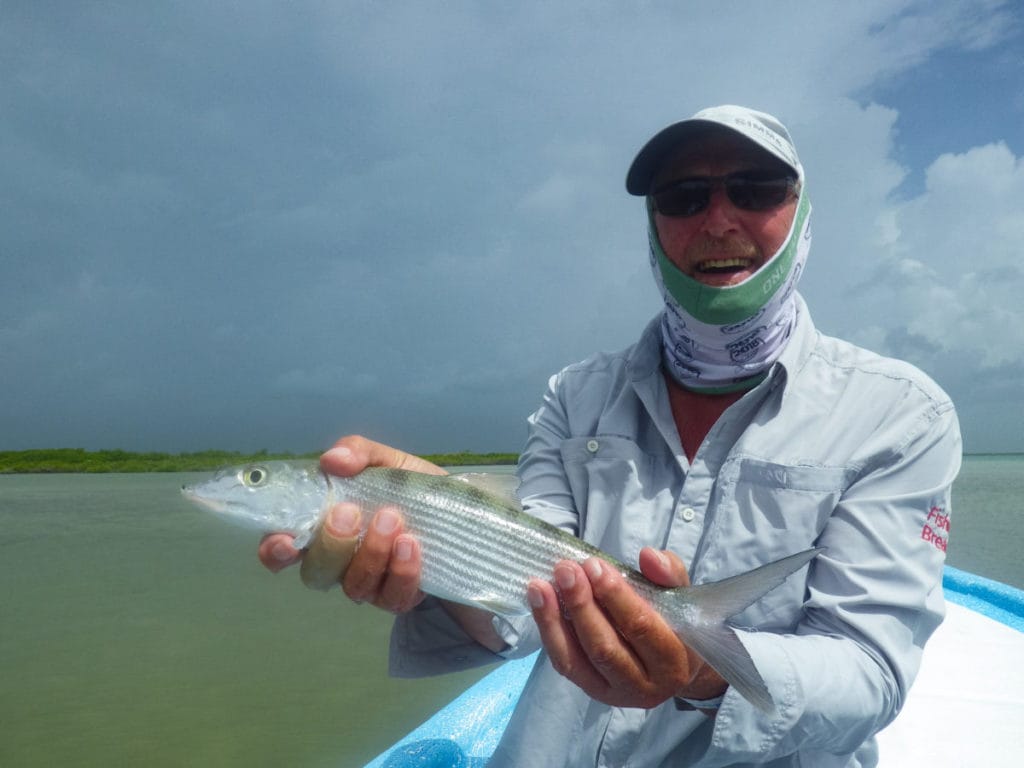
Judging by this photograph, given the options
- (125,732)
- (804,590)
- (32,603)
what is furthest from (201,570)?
(804,590)

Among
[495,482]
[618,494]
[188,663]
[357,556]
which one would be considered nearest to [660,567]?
[618,494]

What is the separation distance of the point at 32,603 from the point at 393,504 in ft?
30.7

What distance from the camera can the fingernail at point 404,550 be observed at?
2.45m

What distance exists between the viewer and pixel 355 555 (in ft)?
8.23

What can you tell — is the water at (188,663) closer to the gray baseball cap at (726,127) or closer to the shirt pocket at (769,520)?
the shirt pocket at (769,520)

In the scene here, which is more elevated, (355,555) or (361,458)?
(361,458)

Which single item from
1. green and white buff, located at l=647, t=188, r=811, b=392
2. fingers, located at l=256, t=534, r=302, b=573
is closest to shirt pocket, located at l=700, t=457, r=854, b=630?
green and white buff, located at l=647, t=188, r=811, b=392

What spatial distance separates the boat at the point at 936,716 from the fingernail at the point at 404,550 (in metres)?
1.83

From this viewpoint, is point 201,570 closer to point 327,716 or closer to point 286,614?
point 286,614

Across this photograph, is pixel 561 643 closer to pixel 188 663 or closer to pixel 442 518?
pixel 442 518

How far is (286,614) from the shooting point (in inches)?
363

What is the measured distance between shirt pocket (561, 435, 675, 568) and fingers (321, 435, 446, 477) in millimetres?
640

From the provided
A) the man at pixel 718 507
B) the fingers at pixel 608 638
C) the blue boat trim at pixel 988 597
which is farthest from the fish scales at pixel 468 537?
the blue boat trim at pixel 988 597

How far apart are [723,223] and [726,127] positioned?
38cm
